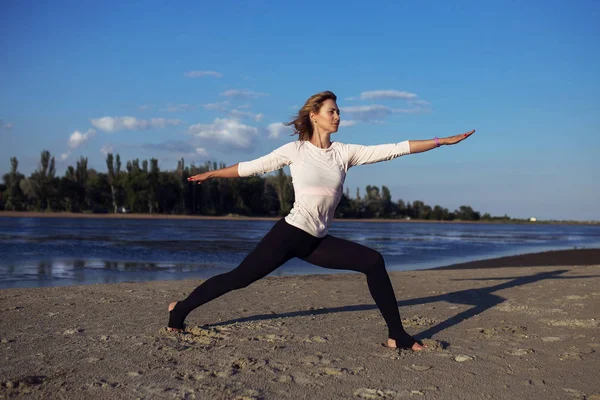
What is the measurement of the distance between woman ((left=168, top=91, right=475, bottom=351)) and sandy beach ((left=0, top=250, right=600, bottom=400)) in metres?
0.55

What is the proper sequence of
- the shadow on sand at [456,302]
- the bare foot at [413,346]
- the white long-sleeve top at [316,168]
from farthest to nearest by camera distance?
the shadow on sand at [456,302], the bare foot at [413,346], the white long-sleeve top at [316,168]

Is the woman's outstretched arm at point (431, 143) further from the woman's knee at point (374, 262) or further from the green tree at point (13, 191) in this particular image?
the green tree at point (13, 191)

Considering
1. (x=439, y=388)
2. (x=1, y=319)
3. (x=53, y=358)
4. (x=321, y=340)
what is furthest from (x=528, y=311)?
(x=1, y=319)

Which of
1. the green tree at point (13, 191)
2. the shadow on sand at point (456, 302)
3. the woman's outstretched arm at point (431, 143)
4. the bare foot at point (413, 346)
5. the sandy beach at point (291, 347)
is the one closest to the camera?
the sandy beach at point (291, 347)

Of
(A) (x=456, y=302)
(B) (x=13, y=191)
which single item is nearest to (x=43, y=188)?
(B) (x=13, y=191)

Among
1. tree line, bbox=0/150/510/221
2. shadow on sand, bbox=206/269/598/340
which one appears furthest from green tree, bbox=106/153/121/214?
shadow on sand, bbox=206/269/598/340

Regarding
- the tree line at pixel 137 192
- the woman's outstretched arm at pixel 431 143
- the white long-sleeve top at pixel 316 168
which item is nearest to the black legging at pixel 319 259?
the white long-sleeve top at pixel 316 168

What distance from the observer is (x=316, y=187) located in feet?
13.3

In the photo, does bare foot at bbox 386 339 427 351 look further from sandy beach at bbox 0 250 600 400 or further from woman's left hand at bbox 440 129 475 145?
woman's left hand at bbox 440 129 475 145

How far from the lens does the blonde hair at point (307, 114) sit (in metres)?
4.30

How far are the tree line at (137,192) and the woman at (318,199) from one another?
75.5 meters

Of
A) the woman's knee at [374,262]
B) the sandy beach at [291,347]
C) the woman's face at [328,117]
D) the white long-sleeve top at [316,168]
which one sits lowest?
the sandy beach at [291,347]

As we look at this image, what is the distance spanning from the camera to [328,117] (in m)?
4.26

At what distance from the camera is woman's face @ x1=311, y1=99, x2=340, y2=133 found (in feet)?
14.0
